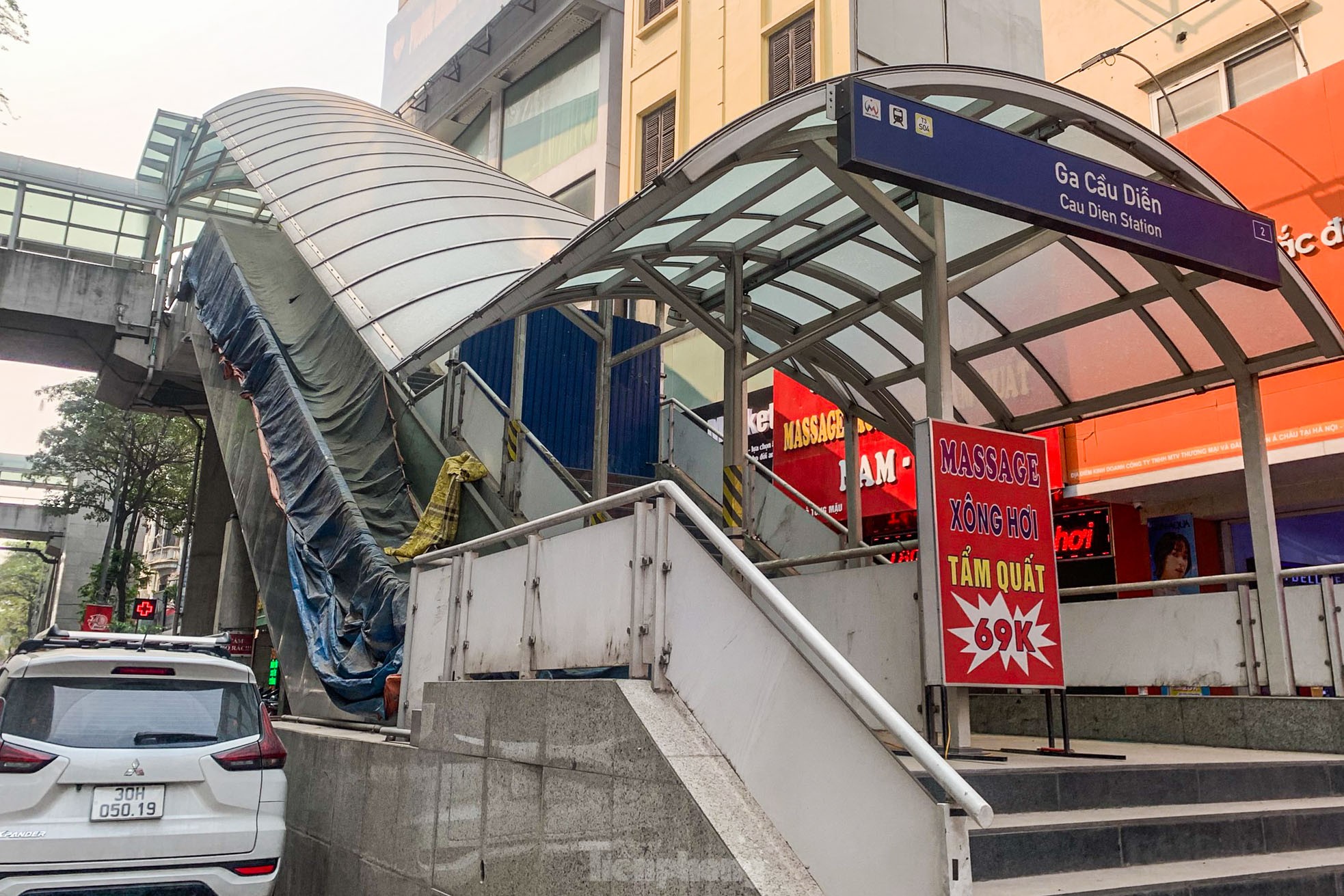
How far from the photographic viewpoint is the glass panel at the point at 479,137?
35.8m

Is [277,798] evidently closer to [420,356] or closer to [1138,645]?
[420,356]

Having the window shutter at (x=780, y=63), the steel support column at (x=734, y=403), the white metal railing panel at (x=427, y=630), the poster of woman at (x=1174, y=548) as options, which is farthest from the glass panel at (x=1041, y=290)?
the window shutter at (x=780, y=63)

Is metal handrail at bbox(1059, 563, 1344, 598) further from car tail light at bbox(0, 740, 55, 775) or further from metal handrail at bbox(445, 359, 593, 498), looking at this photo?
car tail light at bbox(0, 740, 55, 775)

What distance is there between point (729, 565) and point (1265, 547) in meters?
5.25

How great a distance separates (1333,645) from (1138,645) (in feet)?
4.53

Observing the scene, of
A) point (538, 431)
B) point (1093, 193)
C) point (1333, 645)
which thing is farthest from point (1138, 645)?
point (538, 431)

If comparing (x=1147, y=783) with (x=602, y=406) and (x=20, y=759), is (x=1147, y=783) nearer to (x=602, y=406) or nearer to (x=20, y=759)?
(x=20, y=759)

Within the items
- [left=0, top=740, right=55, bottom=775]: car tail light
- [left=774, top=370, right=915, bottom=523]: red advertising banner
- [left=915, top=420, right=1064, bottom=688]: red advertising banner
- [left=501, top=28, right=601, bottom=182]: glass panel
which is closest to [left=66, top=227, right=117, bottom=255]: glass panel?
[left=501, top=28, right=601, bottom=182]: glass panel

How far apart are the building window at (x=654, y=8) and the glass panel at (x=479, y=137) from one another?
9.97m

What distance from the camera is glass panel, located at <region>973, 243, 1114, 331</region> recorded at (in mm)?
8773

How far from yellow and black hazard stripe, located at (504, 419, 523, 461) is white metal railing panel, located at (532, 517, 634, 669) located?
6536 mm

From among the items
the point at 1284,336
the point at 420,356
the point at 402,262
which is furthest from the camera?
the point at 402,262

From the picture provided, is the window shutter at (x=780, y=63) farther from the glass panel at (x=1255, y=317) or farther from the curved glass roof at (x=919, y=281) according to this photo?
the glass panel at (x=1255, y=317)

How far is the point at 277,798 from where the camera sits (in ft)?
21.9
